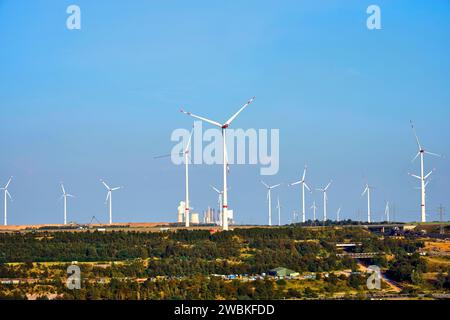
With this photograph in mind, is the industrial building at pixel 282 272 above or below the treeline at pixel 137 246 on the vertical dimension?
below

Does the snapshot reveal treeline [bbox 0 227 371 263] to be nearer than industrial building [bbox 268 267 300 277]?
No

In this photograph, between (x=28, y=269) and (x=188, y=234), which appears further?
(x=188, y=234)

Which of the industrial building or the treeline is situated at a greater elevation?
the treeline

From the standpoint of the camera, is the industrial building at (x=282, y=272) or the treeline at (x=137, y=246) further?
the treeline at (x=137, y=246)

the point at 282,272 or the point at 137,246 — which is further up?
the point at 137,246

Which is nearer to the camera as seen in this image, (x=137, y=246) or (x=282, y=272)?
(x=282, y=272)
